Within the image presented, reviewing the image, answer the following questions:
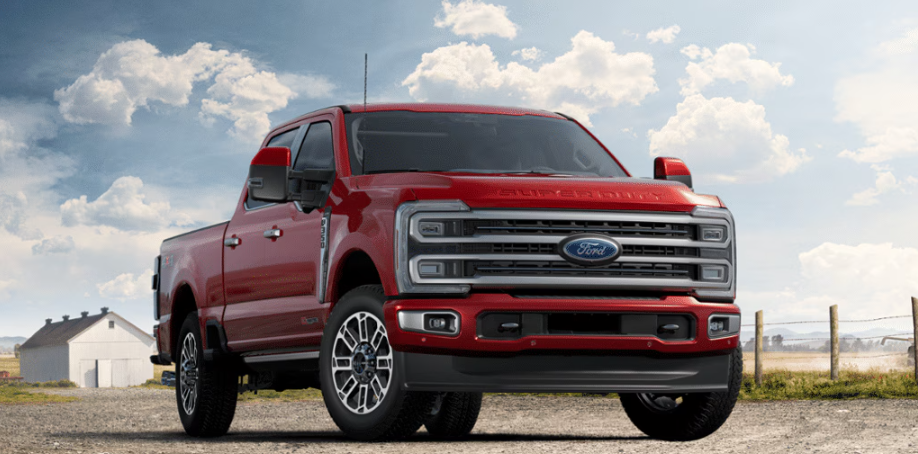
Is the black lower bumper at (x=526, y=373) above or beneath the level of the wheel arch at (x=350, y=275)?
beneath

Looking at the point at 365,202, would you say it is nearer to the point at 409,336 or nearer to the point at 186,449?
the point at 409,336

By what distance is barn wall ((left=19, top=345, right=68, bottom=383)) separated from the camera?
7269 cm

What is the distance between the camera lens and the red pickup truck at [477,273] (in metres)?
6.31

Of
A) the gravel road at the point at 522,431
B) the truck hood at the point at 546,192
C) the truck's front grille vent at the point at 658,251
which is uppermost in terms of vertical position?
the truck hood at the point at 546,192

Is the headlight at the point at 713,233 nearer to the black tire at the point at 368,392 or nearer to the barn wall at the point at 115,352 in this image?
the black tire at the point at 368,392

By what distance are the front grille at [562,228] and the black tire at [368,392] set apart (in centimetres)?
74

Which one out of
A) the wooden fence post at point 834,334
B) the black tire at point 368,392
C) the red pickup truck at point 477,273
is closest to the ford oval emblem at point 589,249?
the red pickup truck at point 477,273

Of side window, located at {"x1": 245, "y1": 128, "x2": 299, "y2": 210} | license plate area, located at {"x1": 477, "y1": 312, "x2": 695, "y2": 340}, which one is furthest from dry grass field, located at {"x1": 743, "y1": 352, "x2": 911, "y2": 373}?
license plate area, located at {"x1": 477, "y1": 312, "x2": 695, "y2": 340}

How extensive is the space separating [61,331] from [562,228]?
75765mm

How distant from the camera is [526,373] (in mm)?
6375

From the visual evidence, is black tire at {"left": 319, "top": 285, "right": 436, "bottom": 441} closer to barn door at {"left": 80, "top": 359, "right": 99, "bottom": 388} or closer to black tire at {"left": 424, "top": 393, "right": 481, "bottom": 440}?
black tire at {"left": 424, "top": 393, "right": 481, "bottom": 440}

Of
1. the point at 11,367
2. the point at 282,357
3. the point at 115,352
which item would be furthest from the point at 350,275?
the point at 11,367

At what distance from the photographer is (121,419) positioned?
1448 cm

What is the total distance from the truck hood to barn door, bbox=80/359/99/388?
7019cm
